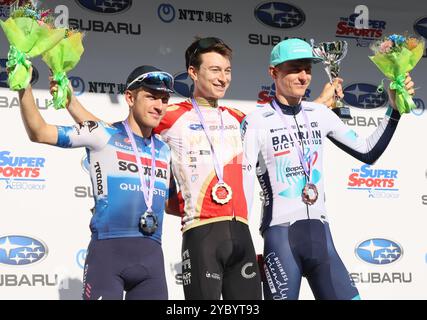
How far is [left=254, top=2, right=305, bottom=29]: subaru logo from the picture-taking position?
6.73 m

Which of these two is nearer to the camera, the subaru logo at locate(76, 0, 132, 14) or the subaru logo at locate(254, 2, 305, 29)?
the subaru logo at locate(76, 0, 132, 14)

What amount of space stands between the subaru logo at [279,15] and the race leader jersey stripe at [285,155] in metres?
1.82

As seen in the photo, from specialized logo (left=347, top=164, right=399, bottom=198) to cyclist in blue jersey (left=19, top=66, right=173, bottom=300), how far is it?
251cm

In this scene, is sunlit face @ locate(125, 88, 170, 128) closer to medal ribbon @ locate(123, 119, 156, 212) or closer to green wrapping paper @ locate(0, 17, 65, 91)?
medal ribbon @ locate(123, 119, 156, 212)

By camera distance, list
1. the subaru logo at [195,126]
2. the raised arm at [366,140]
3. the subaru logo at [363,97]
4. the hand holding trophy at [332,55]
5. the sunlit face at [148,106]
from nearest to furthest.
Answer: the sunlit face at [148,106] → the subaru logo at [195,126] → the raised arm at [366,140] → the hand holding trophy at [332,55] → the subaru logo at [363,97]

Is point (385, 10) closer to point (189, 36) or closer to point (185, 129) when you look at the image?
point (189, 36)

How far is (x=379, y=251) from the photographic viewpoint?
6.78 m

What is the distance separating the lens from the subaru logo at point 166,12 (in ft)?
21.3

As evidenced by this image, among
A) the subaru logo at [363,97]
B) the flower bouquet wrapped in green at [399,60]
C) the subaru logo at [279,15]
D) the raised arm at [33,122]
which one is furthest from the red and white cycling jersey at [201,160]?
the subaru logo at [363,97]

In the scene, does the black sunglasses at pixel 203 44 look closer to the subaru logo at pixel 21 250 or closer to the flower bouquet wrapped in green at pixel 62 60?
the flower bouquet wrapped in green at pixel 62 60

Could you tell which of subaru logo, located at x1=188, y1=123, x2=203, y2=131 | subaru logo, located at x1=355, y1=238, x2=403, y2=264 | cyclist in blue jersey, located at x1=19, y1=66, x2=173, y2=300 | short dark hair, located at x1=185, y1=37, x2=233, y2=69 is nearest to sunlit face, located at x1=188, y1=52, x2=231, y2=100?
short dark hair, located at x1=185, y1=37, x2=233, y2=69

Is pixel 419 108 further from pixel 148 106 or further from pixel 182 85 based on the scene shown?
pixel 148 106

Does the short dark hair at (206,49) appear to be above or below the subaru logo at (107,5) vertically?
below
